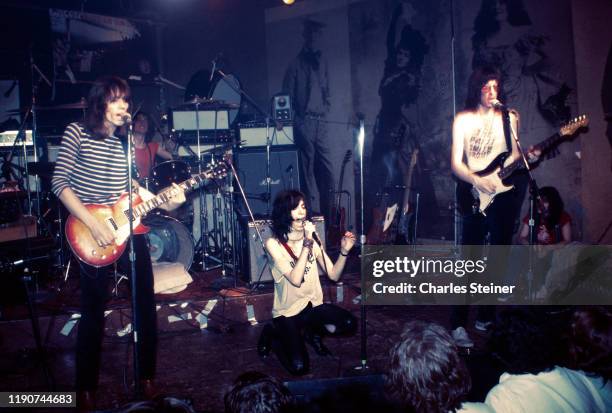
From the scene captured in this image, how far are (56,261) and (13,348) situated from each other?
91.6 inches

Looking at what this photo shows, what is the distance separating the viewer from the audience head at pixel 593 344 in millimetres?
2146

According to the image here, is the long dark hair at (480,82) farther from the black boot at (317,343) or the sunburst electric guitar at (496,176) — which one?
the black boot at (317,343)

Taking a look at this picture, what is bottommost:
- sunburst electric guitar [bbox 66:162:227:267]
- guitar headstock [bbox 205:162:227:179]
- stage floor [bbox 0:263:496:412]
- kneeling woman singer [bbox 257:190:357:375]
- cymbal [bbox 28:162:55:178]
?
stage floor [bbox 0:263:496:412]

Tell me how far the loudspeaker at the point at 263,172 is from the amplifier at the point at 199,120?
132 cm

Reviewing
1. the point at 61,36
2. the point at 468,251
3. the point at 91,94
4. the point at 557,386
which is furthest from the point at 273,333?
the point at 61,36

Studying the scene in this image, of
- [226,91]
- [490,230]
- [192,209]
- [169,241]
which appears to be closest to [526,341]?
[490,230]

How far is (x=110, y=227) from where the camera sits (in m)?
3.59

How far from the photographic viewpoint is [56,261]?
7.08m

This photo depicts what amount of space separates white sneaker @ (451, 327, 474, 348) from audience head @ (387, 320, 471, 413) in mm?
2556

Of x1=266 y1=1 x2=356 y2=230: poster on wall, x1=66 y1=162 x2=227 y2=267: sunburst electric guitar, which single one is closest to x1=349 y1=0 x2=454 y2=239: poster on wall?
x1=266 y1=1 x2=356 y2=230: poster on wall

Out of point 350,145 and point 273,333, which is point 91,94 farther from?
point 350,145

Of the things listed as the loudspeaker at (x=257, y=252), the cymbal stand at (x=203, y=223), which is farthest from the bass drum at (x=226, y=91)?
the loudspeaker at (x=257, y=252)

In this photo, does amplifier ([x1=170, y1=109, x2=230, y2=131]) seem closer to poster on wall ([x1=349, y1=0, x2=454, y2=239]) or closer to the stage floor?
poster on wall ([x1=349, y1=0, x2=454, y2=239])

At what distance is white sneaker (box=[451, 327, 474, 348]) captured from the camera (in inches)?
170
